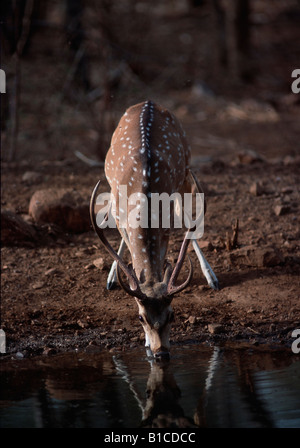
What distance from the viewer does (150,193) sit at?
7.43 metres

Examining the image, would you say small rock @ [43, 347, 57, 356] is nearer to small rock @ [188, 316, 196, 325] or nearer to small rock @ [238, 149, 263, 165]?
small rock @ [188, 316, 196, 325]

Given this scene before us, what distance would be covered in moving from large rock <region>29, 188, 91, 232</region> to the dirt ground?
0.35ft

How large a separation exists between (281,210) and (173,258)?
176cm

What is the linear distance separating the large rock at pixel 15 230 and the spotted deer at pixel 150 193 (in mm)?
1500

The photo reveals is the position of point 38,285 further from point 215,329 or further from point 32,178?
point 32,178

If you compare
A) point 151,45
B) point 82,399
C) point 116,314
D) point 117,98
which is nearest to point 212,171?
point 117,98

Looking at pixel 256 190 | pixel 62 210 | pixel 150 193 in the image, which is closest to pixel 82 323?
pixel 150 193

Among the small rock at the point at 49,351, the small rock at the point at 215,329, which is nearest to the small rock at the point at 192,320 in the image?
the small rock at the point at 215,329

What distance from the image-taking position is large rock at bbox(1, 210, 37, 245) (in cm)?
959

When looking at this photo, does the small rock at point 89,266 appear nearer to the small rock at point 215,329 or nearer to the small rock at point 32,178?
the small rock at point 215,329

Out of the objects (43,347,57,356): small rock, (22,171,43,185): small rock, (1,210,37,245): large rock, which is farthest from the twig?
(22,171,43,185): small rock

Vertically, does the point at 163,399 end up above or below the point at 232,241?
below
